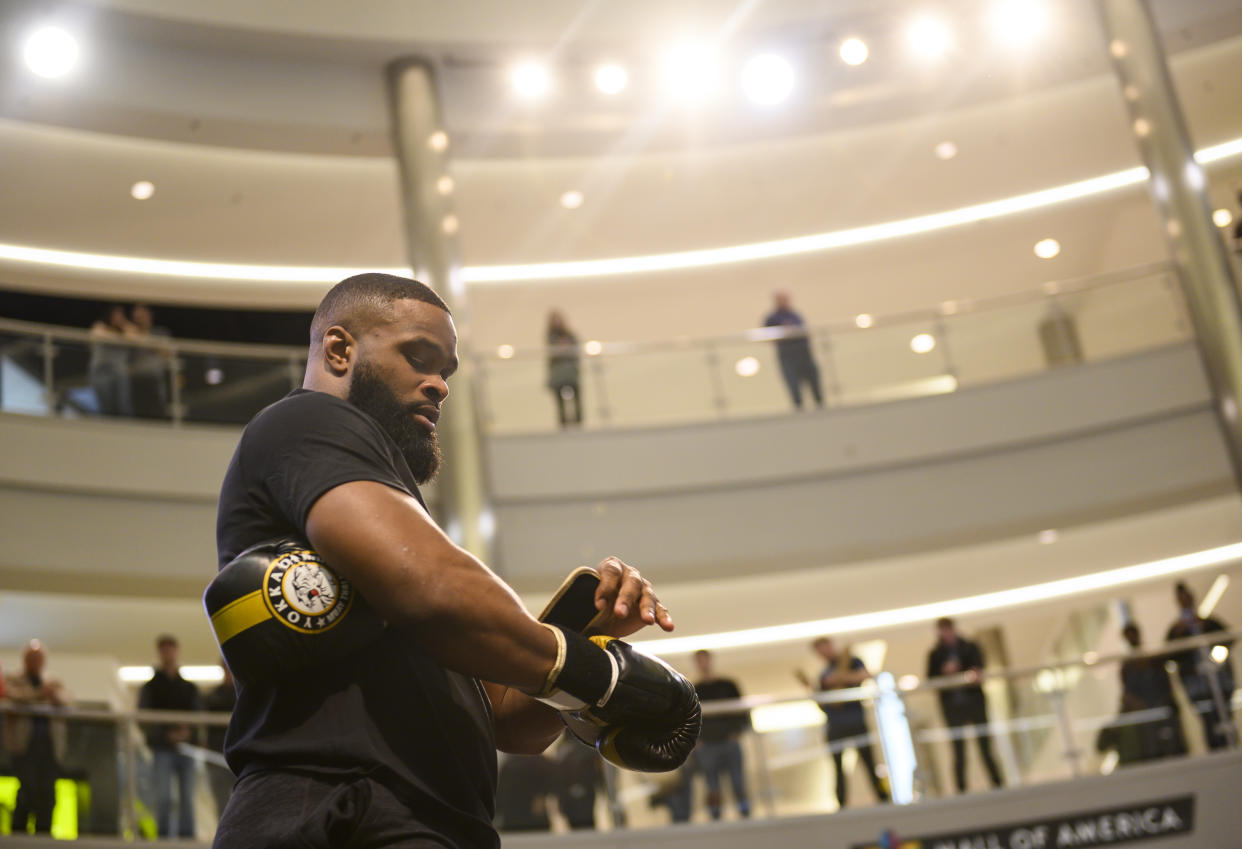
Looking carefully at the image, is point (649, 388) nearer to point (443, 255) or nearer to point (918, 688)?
point (443, 255)

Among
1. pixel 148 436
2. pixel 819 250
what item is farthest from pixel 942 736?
pixel 819 250

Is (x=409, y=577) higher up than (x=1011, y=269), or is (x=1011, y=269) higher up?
(x=1011, y=269)

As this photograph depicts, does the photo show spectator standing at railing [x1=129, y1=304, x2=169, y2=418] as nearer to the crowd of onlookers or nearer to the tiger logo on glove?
the crowd of onlookers

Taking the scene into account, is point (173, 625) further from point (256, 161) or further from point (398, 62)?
point (398, 62)

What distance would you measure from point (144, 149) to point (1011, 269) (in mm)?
11831

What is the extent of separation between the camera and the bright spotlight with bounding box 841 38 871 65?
49.2ft

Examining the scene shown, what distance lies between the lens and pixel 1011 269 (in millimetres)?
19750

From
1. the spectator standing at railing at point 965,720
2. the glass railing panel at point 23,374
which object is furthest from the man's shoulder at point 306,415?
the glass railing panel at point 23,374

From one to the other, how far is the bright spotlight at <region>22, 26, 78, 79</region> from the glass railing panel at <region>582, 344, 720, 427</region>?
18.6 feet

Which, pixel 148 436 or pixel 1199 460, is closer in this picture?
pixel 148 436

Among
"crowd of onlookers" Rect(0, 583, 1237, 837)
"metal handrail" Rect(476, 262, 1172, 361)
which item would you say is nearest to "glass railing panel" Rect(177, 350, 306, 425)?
"metal handrail" Rect(476, 262, 1172, 361)

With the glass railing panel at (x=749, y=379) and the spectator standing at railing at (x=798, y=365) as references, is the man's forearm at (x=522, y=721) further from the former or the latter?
the spectator standing at railing at (x=798, y=365)

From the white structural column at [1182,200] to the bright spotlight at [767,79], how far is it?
3354mm

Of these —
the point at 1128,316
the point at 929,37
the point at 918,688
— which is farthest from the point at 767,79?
the point at 918,688
